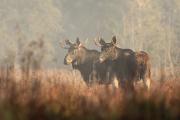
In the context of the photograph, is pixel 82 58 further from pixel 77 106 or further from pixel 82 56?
pixel 77 106

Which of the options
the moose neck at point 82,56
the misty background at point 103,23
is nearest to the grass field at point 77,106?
the moose neck at point 82,56

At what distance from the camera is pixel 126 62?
14758 mm

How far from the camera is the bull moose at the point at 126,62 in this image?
14.5 m

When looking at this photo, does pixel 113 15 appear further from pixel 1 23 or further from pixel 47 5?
pixel 1 23

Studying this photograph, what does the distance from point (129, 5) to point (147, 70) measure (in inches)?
1786

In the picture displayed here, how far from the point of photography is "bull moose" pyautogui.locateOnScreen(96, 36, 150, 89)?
569 inches

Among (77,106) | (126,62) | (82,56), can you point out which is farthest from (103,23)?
(77,106)

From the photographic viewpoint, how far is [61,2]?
67312 mm

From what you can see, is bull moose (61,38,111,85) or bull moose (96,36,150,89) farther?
bull moose (61,38,111,85)

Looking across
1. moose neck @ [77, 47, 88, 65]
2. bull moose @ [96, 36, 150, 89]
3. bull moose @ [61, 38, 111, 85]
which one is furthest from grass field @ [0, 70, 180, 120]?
moose neck @ [77, 47, 88, 65]

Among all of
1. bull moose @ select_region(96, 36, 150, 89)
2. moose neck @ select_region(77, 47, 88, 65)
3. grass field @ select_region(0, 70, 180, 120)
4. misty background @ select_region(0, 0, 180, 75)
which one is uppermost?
misty background @ select_region(0, 0, 180, 75)

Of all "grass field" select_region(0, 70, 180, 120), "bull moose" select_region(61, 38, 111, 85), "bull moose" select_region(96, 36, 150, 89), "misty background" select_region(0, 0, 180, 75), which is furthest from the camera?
"misty background" select_region(0, 0, 180, 75)

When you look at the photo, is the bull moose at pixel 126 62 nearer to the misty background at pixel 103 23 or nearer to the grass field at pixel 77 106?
the grass field at pixel 77 106

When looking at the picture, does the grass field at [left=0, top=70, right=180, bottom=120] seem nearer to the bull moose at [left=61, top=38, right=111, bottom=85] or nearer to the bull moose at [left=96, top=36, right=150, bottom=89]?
the bull moose at [left=96, top=36, right=150, bottom=89]
